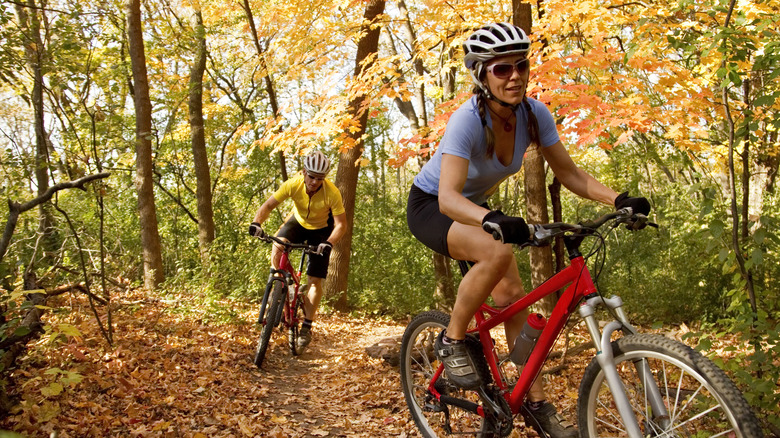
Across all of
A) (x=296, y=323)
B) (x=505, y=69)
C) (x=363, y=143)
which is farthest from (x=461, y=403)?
(x=363, y=143)

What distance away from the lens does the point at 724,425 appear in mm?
2303

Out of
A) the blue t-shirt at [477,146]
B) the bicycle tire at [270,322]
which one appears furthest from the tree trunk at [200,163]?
the blue t-shirt at [477,146]

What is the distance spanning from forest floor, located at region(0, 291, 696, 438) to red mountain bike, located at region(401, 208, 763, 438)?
1.15 metres

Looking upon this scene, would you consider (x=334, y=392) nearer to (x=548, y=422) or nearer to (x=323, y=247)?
(x=323, y=247)

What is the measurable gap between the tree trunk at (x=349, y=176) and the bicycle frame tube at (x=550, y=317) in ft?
20.5

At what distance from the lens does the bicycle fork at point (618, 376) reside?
2.27m

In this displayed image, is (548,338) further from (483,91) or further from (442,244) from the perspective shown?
(483,91)

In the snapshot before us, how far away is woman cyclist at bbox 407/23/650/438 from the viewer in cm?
287

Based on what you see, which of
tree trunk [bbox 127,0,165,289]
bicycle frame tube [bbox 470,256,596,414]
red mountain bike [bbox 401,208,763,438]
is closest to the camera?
red mountain bike [bbox 401,208,763,438]

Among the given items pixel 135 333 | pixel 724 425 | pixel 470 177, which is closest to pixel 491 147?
pixel 470 177

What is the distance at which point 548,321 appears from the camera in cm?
281

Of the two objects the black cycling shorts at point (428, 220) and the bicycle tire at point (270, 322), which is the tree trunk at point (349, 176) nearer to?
the bicycle tire at point (270, 322)

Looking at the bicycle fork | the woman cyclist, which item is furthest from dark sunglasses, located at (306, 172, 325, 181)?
the bicycle fork

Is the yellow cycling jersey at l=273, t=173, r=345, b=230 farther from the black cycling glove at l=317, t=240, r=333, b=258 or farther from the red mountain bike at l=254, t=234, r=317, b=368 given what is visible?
the black cycling glove at l=317, t=240, r=333, b=258
